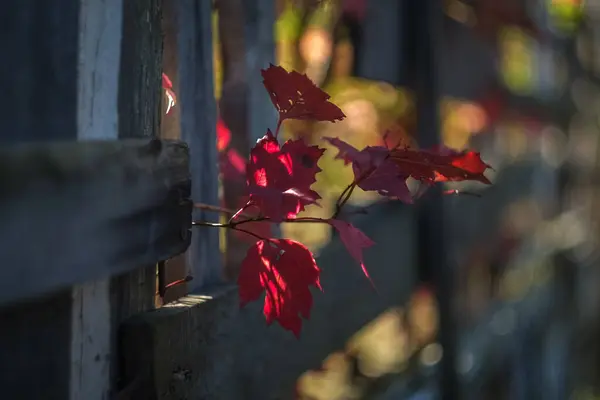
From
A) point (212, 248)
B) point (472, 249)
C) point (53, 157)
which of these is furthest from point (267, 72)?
point (472, 249)

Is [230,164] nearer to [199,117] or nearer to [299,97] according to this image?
[199,117]

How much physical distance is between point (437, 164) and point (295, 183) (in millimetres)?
183

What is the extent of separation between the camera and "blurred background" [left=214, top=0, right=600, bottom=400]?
86.2 inches

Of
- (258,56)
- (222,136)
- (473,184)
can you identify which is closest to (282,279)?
(222,136)

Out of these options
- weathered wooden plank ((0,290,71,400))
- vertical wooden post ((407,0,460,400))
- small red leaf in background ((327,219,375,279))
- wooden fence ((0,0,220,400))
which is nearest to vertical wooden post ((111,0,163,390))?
wooden fence ((0,0,220,400))

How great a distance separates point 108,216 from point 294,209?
9.2 inches

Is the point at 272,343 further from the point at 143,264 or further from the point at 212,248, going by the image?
the point at 143,264

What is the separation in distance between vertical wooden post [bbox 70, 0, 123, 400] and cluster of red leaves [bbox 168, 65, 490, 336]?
0.54ft

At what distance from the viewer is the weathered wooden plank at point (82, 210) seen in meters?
0.61

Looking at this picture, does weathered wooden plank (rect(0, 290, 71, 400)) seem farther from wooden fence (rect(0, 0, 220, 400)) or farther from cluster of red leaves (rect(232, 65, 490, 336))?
cluster of red leaves (rect(232, 65, 490, 336))

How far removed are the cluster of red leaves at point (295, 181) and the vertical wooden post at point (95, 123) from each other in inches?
6.4

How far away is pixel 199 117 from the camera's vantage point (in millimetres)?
1157

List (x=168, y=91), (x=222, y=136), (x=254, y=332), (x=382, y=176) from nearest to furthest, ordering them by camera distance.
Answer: (x=382, y=176)
(x=168, y=91)
(x=254, y=332)
(x=222, y=136)

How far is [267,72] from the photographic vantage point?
86 cm
